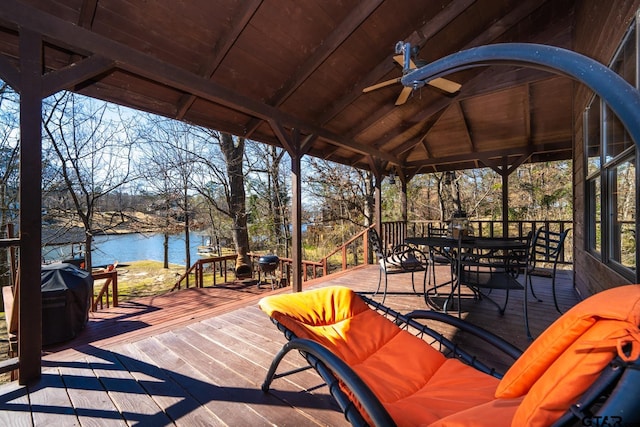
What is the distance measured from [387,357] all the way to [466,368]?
434 mm

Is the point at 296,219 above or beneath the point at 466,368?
above

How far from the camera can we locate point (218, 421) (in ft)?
5.62

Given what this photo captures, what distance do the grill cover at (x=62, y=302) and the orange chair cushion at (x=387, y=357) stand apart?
3.64 meters

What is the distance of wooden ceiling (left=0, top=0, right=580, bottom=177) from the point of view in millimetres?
2393

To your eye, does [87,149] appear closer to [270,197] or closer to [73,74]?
[270,197]

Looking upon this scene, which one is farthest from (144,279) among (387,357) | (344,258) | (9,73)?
(387,357)

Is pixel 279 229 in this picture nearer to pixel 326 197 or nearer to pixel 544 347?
pixel 326 197

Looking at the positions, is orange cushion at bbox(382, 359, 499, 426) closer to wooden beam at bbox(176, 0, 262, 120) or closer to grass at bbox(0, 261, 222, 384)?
wooden beam at bbox(176, 0, 262, 120)

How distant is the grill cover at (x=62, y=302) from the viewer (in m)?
3.75

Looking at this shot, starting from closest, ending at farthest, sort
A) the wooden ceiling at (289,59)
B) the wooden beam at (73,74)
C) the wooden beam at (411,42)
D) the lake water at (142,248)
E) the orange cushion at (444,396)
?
the orange cushion at (444,396), the wooden beam at (73,74), the wooden ceiling at (289,59), the wooden beam at (411,42), the lake water at (142,248)

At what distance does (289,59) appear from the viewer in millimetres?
3438

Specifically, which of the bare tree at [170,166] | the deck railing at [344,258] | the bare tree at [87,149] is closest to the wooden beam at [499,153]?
the deck railing at [344,258]

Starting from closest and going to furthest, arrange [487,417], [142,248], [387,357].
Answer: [487,417]
[387,357]
[142,248]

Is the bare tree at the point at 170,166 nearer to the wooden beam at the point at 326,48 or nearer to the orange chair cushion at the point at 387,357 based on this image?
the wooden beam at the point at 326,48
